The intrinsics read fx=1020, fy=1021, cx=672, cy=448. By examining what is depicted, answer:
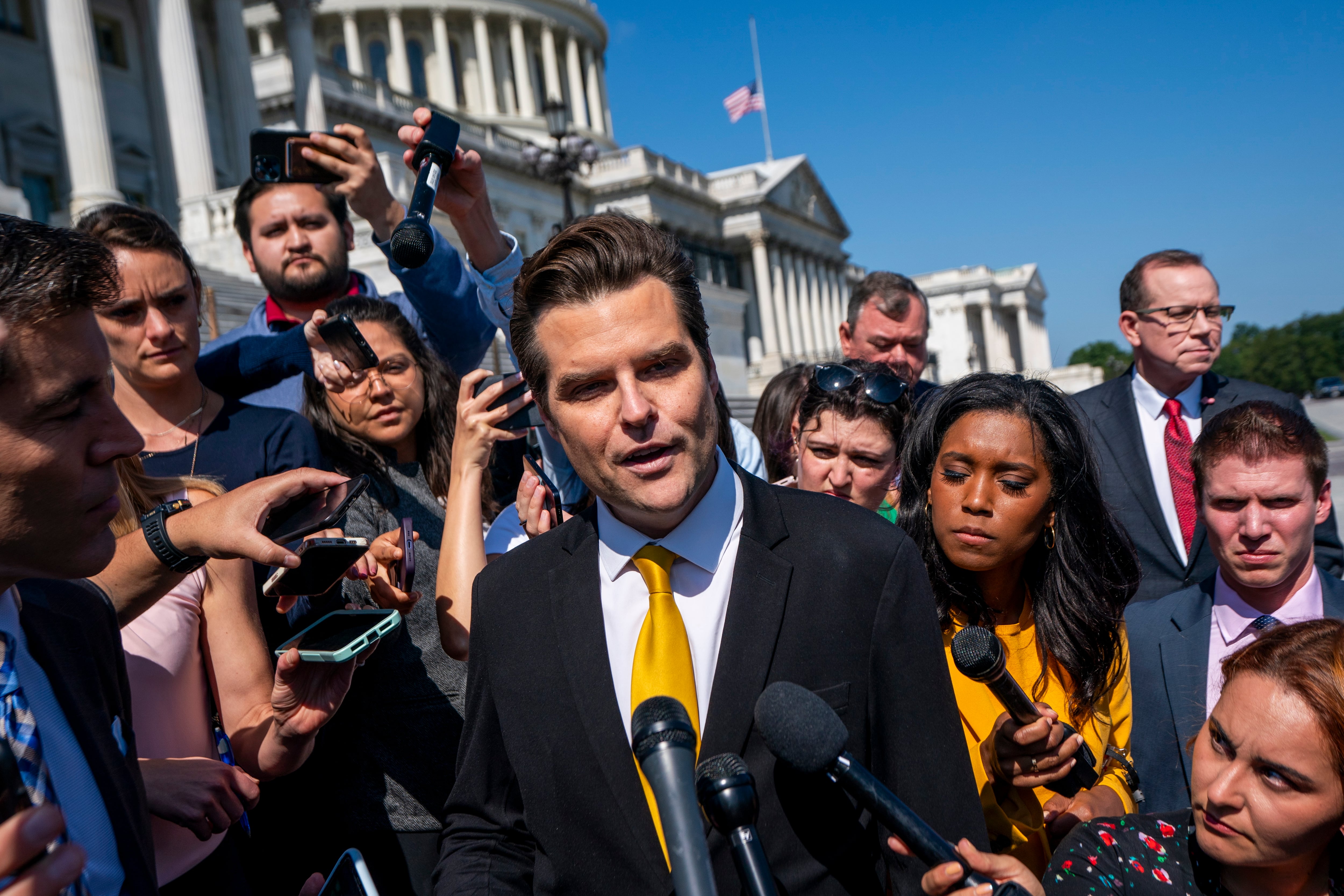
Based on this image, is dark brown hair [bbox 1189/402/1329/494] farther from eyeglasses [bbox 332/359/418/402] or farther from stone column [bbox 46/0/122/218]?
stone column [bbox 46/0/122/218]

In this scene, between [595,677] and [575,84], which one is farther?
[575,84]

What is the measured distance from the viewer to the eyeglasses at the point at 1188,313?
191 inches

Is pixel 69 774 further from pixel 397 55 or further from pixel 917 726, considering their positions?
pixel 397 55

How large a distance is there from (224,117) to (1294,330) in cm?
11032

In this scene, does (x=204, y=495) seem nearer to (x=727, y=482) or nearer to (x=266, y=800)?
(x=266, y=800)

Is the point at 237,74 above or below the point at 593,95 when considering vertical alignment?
below

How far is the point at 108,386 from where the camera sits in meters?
2.00

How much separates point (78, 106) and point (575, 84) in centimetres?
5161

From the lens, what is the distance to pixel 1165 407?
4949 mm

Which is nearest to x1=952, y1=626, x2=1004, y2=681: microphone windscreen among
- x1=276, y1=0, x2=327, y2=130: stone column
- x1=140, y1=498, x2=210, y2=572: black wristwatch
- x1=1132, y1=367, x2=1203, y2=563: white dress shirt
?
x1=140, y1=498, x2=210, y2=572: black wristwatch

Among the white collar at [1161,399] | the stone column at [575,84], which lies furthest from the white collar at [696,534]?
the stone column at [575,84]

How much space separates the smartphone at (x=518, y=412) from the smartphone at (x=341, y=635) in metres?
0.92

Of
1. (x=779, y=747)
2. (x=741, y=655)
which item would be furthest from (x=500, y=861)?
(x=779, y=747)

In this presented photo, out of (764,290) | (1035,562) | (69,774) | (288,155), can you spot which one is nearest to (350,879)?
(69,774)
